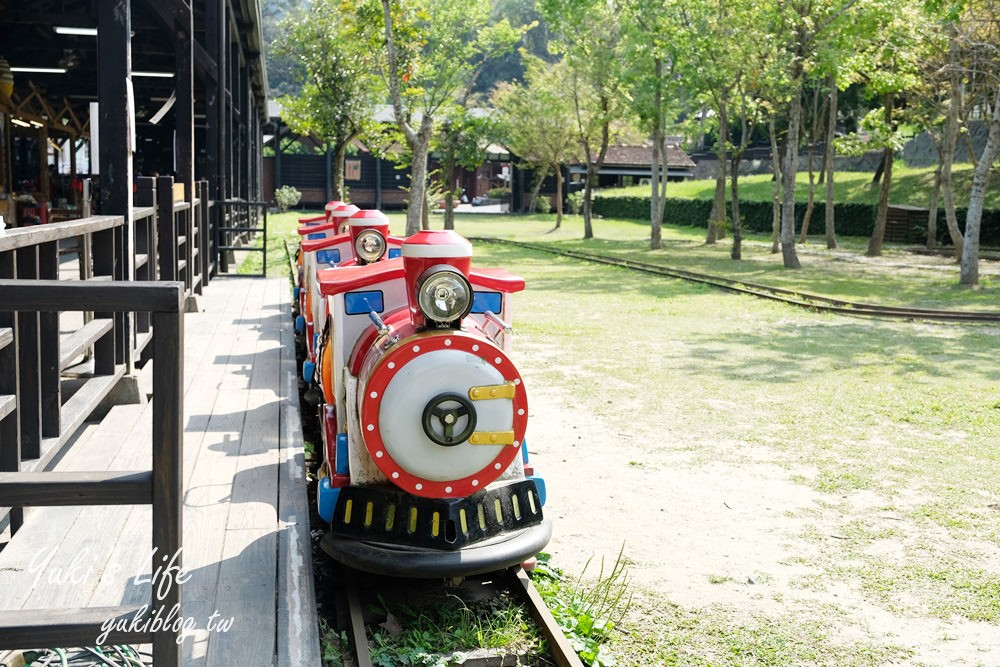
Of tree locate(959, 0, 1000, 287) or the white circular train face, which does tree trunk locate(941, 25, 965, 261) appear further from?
the white circular train face

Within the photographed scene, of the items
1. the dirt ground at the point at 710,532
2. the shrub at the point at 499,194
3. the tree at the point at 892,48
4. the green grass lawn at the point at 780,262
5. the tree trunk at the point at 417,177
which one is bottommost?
the dirt ground at the point at 710,532

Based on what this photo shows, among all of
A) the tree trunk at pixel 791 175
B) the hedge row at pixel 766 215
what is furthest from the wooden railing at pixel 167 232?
the hedge row at pixel 766 215

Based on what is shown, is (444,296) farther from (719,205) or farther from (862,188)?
(862,188)

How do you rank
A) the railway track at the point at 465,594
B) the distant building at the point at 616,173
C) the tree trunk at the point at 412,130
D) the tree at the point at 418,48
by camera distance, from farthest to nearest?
A: the distant building at the point at 616,173, the tree at the point at 418,48, the tree trunk at the point at 412,130, the railway track at the point at 465,594

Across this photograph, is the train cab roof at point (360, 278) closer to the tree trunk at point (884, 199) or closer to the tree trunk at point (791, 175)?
the tree trunk at point (791, 175)

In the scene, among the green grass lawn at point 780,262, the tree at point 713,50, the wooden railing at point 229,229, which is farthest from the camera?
the tree at point 713,50

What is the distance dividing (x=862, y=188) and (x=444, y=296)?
3699 cm

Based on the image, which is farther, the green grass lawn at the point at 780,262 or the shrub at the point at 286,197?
the shrub at the point at 286,197

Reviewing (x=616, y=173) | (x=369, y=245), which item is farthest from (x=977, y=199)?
(x=616, y=173)

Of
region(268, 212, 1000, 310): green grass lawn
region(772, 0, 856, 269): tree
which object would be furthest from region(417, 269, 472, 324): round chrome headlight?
region(772, 0, 856, 269): tree

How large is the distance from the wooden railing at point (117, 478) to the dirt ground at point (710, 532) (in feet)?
8.73

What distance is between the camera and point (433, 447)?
4.09m

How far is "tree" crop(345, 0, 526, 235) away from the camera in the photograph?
672 inches

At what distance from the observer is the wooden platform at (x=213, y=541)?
134 inches
